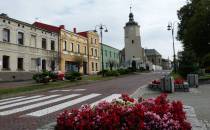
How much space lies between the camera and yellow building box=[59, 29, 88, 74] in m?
49.0

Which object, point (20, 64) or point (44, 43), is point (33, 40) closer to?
point (44, 43)

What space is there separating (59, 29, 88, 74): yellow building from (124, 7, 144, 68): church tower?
29087 millimetres

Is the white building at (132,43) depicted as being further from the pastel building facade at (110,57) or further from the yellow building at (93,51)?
the yellow building at (93,51)

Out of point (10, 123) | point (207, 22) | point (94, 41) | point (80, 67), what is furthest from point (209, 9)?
point (94, 41)

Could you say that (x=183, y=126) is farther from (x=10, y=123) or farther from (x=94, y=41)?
(x=94, y=41)

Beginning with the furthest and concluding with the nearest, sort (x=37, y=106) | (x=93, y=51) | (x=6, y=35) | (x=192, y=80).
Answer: (x=93, y=51) < (x=6, y=35) < (x=192, y=80) < (x=37, y=106)

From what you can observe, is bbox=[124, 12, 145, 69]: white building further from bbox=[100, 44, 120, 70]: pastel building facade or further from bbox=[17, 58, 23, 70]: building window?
bbox=[17, 58, 23, 70]: building window

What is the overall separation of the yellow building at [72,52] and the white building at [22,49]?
2982mm

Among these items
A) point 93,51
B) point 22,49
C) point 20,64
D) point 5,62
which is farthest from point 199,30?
point 93,51

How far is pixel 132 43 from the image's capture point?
86.5 meters

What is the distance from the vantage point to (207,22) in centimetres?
2705

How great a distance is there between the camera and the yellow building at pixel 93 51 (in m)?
60.9

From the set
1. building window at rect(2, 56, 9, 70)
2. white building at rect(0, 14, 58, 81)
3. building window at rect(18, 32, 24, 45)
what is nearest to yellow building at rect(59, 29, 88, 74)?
white building at rect(0, 14, 58, 81)

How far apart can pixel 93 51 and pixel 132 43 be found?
86.3 ft
